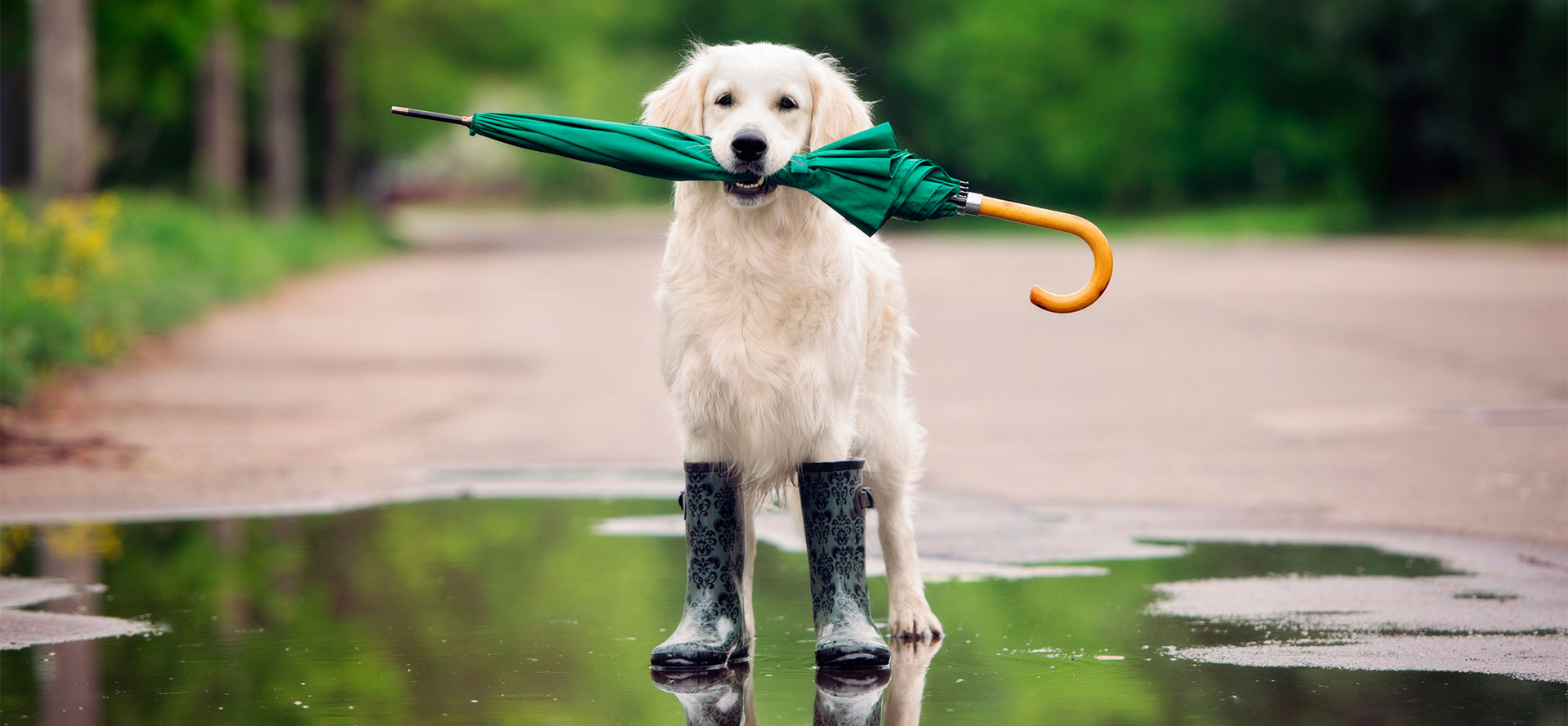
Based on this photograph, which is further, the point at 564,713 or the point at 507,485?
the point at 507,485

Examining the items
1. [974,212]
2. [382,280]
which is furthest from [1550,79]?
[974,212]

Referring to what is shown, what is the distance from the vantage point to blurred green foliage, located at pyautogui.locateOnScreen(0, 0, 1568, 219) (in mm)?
41688

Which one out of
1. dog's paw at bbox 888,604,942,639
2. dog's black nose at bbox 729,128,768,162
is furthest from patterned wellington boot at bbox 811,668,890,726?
dog's black nose at bbox 729,128,768,162

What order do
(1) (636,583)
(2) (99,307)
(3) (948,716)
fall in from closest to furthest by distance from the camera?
(3) (948,716) → (1) (636,583) → (2) (99,307)

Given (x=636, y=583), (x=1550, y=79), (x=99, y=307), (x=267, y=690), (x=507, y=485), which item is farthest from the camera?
(x=1550, y=79)

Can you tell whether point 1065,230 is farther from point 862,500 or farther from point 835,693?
point 835,693

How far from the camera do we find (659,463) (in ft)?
34.1

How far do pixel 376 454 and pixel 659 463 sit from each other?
5.57ft

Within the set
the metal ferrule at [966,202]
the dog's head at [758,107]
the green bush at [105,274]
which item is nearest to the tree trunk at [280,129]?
the green bush at [105,274]

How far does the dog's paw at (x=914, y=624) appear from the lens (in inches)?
225

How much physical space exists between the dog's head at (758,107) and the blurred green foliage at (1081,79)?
2143 centimetres

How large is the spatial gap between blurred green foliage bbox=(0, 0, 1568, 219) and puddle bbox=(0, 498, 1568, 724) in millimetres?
19622

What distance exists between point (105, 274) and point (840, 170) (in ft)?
40.3

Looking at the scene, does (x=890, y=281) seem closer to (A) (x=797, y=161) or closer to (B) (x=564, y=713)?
(A) (x=797, y=161)
